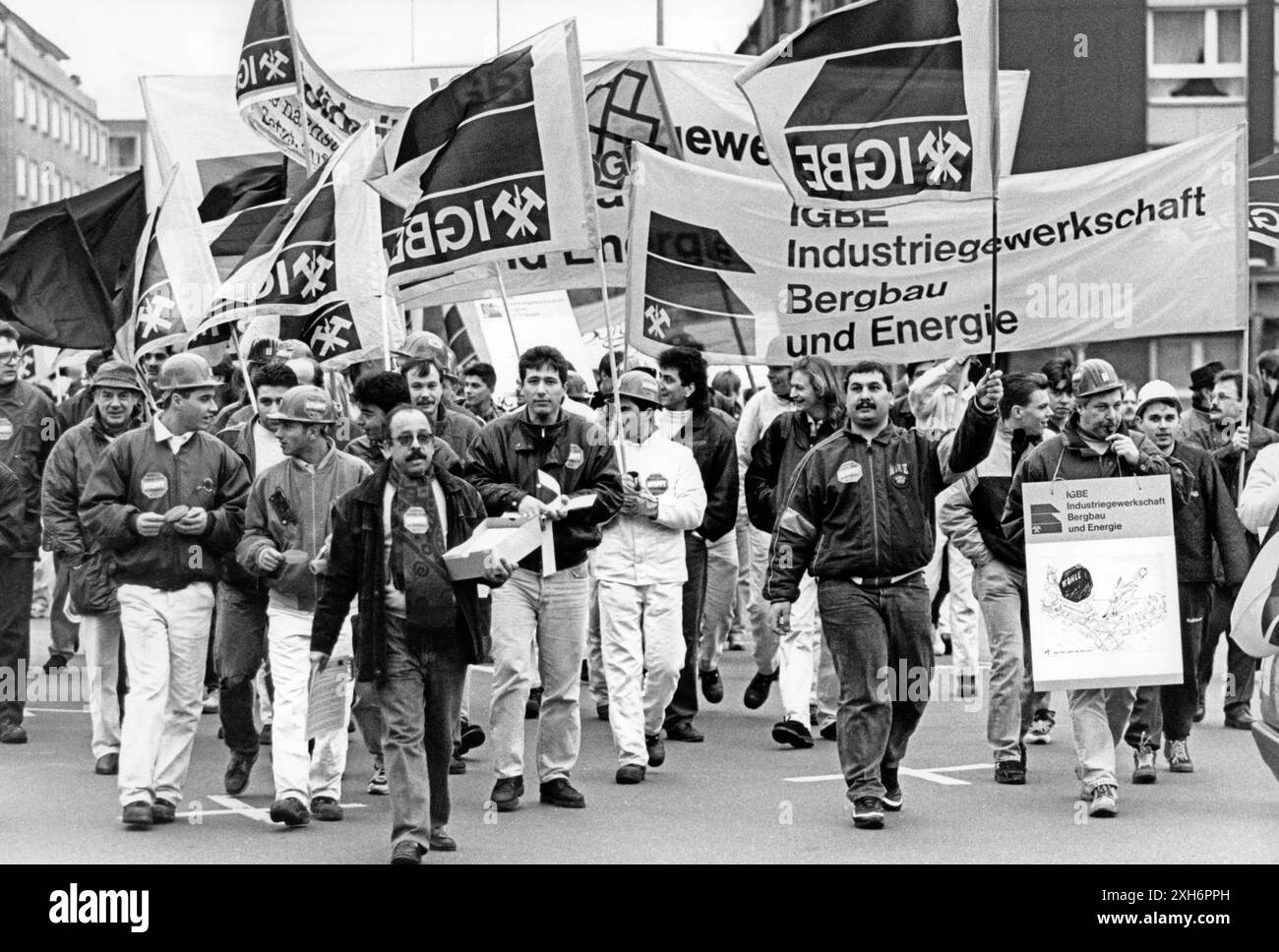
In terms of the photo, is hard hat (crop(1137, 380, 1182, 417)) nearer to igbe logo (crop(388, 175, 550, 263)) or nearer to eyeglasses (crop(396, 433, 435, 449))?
igbe logo (crop(388, 175, 550, 263))

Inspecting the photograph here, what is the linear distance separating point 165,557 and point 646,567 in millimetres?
2540

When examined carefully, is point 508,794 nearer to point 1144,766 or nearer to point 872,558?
point 872,558

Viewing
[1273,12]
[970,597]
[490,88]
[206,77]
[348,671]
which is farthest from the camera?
[1273,12]

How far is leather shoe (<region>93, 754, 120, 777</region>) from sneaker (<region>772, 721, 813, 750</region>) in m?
3.52

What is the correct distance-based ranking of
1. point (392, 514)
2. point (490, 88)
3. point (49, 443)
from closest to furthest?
point (392, 514) → point (490, 88) → point (49, 443)

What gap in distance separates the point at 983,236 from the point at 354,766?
171 inches

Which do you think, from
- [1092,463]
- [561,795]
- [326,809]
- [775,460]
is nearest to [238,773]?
[326,809]

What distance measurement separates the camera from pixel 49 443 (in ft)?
41.0

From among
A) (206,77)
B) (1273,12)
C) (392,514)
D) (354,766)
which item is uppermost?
(1273,12)

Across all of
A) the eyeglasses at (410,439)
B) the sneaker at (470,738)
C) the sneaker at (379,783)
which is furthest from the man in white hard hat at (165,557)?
the sneaker at (470,738)

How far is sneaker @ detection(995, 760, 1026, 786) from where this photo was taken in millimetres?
10023

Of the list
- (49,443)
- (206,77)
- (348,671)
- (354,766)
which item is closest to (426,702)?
(348,671)

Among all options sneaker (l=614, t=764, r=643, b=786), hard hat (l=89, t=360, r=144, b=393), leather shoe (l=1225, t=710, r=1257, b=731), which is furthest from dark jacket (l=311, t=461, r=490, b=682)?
leather shoe (l=1225, t=710, r=1257, b=731)

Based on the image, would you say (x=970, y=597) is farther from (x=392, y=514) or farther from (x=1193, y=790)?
(x=392, y=514)
